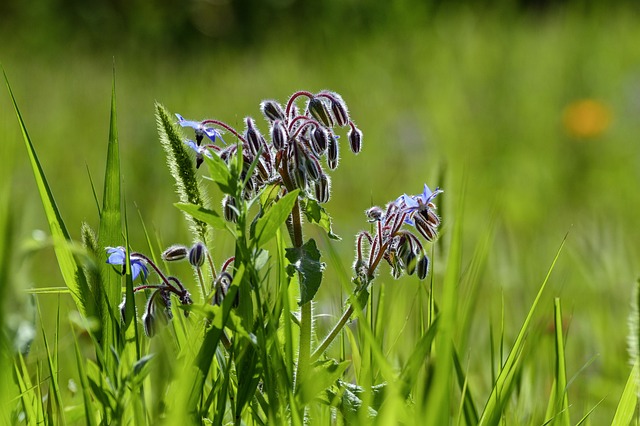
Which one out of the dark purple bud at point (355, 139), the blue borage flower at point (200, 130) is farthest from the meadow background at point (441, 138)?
the blue borage flower at point (200, 130)

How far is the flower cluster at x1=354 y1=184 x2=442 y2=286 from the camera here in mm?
1038

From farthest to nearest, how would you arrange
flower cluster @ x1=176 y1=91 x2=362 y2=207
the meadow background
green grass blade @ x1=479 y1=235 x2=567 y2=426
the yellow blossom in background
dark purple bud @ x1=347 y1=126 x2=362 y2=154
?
1. the yellow blossom in background
2. the meadow background
3. dark purple bud @ x1=347 y1=126 x2=362 y2=154
4. flower cluster @ x1=176 y1=91 x2=362 y2=207
5. green grass blade @ x1=479 y1=235 x2=567 y2=426

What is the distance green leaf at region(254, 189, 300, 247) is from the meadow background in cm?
21

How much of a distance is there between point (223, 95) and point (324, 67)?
2.22 feet

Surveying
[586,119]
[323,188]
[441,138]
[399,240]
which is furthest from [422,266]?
[586,119]

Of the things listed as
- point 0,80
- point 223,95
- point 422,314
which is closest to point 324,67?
point 223,95

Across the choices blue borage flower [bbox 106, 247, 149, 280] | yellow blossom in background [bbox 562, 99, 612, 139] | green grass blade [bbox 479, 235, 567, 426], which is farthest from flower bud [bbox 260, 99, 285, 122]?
yellow blossom in background [bbox 562, 99, 612, 139]

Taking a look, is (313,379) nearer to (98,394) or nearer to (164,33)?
(98,394)

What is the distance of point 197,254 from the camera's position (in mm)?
977

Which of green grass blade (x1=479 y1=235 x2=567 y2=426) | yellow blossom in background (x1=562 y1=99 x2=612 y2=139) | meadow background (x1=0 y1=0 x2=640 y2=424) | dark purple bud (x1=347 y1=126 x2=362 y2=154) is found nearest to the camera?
green grass blade (x1=479 y1=235 x2=567 y2=426)

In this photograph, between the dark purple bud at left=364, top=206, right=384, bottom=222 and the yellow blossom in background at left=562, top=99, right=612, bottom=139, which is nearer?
the dark purple bud at left=364, top=206, right=384, bottom=222

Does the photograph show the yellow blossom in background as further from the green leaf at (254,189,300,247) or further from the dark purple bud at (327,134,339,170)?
the green leaf at (254,189,300,247)

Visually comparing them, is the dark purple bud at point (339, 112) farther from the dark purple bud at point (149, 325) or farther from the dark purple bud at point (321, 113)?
the dark purple bud at point (149, 325)

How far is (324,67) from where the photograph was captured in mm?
5289
